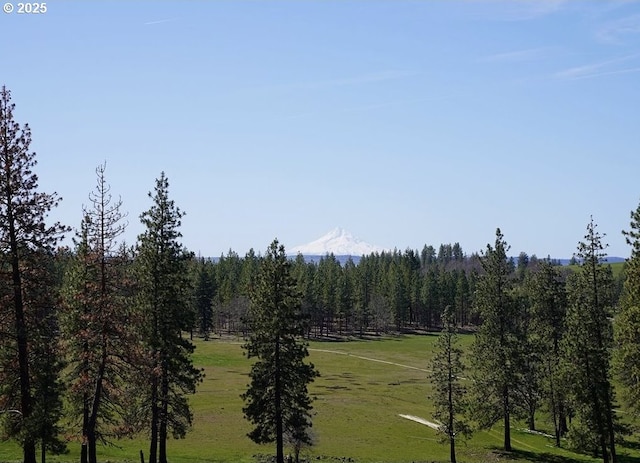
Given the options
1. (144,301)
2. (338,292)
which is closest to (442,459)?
(144,301)

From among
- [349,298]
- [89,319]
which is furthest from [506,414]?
[349,298]

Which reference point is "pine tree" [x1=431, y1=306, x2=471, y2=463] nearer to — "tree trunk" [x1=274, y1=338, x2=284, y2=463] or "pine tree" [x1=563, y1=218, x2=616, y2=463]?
"pine tree" [x1=563, y1=218, x2=616, y2=463]

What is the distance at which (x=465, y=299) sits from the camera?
177250 millimetres

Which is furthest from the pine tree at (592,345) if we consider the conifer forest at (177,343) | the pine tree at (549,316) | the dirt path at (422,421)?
the dirt path at (422,421)

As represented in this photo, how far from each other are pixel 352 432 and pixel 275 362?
721 inches

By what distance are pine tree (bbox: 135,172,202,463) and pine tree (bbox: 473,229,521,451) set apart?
27830 millimetres

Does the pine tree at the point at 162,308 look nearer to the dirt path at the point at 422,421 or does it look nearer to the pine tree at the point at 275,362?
the pine tree at the point at 275,362

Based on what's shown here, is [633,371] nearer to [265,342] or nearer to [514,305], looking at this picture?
[514,305]

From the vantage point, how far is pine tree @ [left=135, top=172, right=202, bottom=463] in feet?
126

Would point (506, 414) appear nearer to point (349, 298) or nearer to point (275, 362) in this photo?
point (275, 362)

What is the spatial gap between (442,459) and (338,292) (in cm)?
10569

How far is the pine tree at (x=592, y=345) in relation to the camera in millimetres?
44469

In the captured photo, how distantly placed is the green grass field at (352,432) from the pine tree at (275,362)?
5130 mm

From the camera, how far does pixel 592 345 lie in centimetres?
4459
